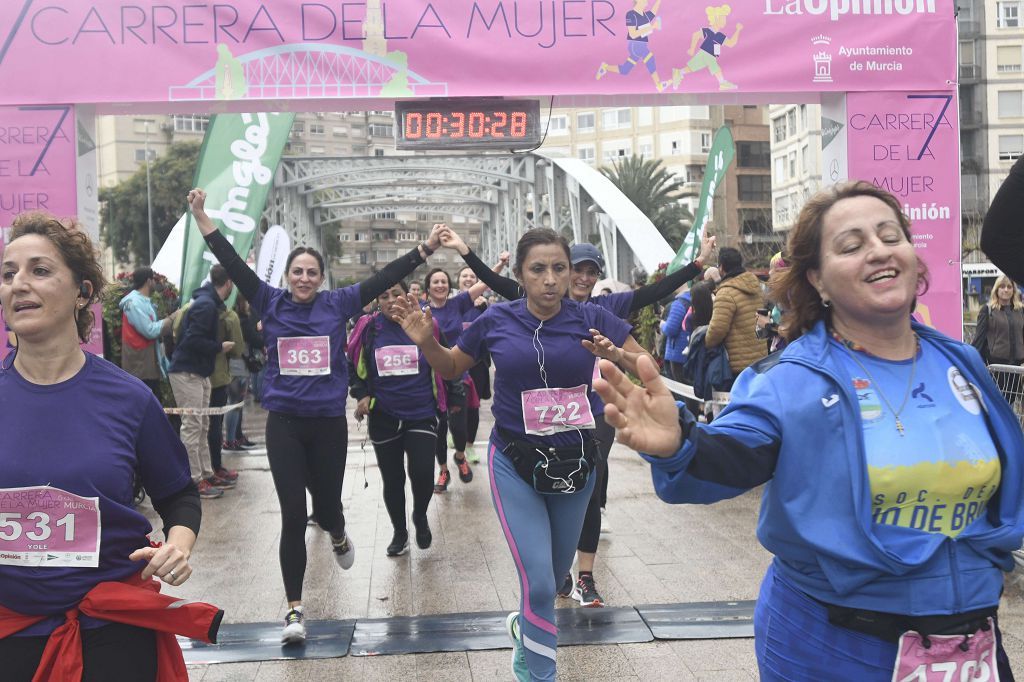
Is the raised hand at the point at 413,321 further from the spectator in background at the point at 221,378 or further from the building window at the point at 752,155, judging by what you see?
the building window at the point at 752,155

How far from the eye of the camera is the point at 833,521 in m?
2.35

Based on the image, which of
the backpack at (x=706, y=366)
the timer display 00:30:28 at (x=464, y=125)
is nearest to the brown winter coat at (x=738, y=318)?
the backpack at (x=706, y=366)

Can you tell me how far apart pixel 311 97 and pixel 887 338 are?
589 cm

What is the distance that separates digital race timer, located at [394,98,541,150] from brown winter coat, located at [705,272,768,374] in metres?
2.24

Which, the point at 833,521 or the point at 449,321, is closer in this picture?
the point at 833,521

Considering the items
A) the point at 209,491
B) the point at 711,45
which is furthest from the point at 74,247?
the point at 209,491

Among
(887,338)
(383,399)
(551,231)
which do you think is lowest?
(383,399)

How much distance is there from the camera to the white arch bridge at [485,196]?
1328 inches

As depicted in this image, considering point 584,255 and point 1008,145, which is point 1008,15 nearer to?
point 1008,145

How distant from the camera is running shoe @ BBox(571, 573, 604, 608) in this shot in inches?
241

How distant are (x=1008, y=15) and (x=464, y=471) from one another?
63.4 metres

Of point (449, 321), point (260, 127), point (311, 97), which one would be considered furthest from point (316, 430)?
point (260, 127)

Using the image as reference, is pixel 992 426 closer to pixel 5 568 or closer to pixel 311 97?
pixel 5 568

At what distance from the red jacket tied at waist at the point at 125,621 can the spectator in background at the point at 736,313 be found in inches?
270
